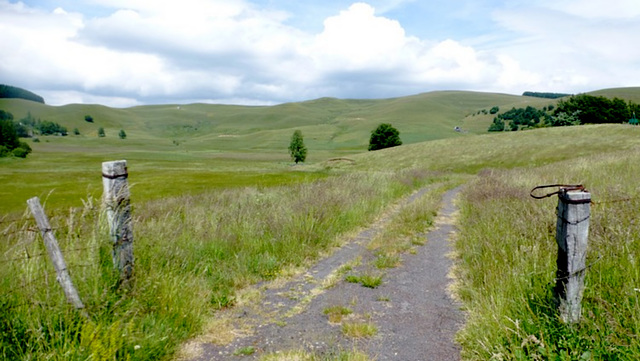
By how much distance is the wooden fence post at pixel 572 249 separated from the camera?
3707mm

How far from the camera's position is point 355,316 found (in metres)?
5.58

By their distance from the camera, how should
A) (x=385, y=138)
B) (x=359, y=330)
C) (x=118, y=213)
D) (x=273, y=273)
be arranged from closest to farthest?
(x=359, y=330) < (x=118, y=213) < (x=273, y=273) < (x=385, y=138)

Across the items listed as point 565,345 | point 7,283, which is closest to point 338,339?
point 565,345

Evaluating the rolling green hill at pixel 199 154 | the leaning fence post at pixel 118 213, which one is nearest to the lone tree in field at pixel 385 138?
the rolling green hill at pixel 199 154

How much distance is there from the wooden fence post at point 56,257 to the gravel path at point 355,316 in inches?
57.4

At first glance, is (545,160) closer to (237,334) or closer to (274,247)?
(274,247)

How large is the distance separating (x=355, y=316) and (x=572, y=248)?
3019 millimetres

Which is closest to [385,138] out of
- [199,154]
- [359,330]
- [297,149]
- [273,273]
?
[297,149]

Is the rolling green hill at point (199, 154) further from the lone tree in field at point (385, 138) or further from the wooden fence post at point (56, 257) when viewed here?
the wooden fence post at point (56, 257)

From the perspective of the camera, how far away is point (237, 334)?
16.7 ft

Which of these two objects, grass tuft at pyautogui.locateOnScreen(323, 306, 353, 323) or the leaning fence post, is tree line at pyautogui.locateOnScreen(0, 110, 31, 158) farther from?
grass tuft at pyautogui.locateOnScreen(323, 306, 353, 323)

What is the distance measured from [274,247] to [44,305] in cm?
459

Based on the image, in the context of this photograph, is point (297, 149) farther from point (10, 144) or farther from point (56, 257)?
point (56, 257)

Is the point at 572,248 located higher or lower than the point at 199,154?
higher
